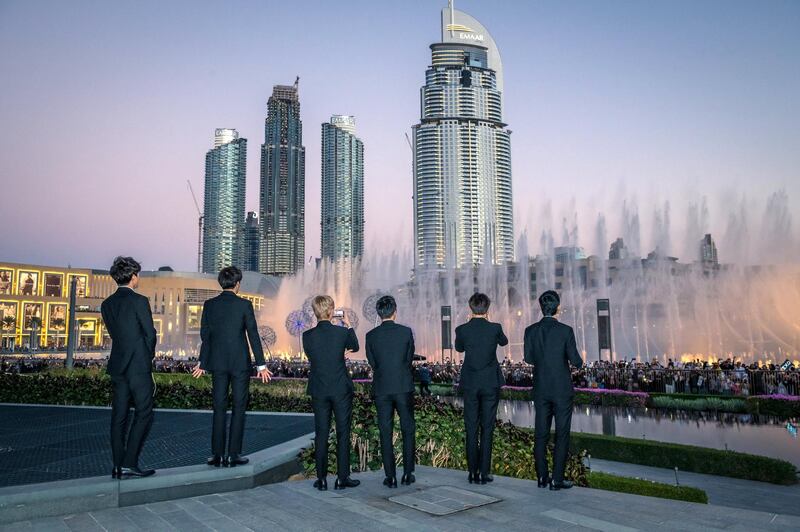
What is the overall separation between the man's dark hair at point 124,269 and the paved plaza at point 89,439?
219cm

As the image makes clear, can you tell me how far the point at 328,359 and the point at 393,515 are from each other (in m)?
1.80

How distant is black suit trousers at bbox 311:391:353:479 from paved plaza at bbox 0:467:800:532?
28 cm

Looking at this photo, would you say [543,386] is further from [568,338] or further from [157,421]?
[157,421]

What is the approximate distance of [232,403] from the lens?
633 cm

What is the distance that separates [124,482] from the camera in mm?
5453

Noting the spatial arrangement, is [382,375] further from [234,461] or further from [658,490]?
[658,490]

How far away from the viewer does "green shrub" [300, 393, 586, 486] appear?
766cm

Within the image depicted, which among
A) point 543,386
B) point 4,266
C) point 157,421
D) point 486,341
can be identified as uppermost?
point 4,266

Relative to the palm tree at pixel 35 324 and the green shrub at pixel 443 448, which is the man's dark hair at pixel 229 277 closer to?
the green shrub at pixel 443 448

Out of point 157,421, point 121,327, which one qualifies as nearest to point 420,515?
point 121,327

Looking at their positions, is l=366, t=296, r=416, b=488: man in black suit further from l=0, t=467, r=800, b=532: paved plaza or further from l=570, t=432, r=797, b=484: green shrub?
l=570, t=432, r=797, b=484: green shrub

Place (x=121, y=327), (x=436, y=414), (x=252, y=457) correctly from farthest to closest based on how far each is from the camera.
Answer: (x=436, y=414)
(x=252, y=457)
(x=121, y=327)

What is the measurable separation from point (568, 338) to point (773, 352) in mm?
57549

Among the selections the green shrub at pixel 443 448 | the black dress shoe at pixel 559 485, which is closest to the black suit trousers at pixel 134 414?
the green shrub at pixel 443 448
